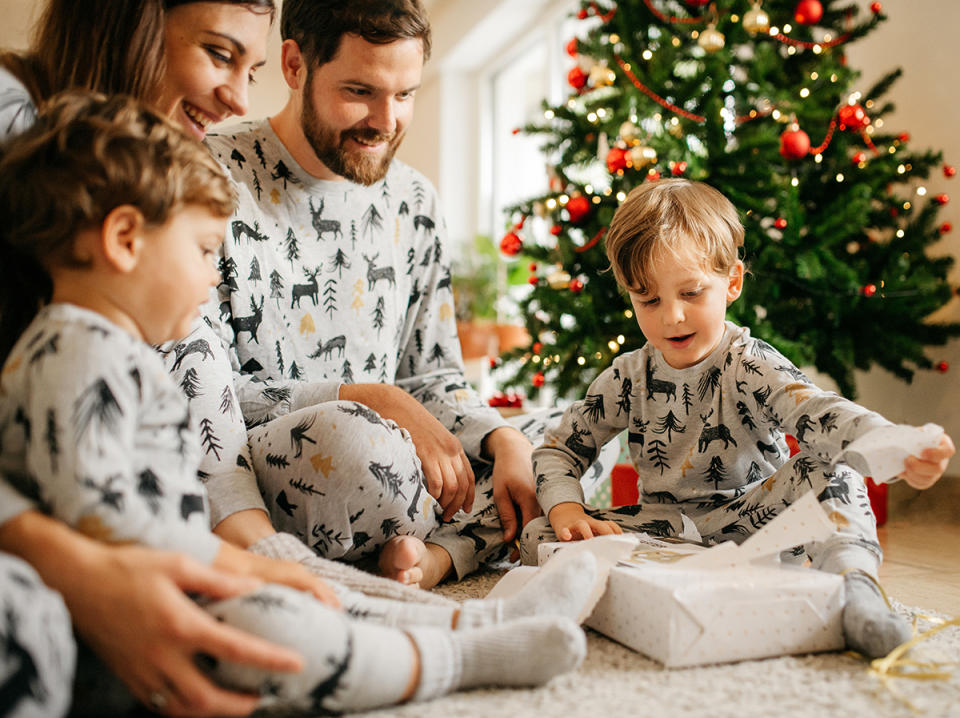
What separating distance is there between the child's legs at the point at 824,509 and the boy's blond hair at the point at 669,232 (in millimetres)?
335

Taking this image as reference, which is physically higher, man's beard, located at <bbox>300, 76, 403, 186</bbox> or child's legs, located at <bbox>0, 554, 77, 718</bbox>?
man's beard, located at <bbox>300, 76, 403, 186</bbox>

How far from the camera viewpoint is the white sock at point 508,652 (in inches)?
32.2

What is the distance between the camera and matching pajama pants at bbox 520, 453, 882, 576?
1.11 m

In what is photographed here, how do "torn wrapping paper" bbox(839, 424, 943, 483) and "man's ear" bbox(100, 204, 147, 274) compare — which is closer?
"man's ear" bbox(100, 204, 147, 274)

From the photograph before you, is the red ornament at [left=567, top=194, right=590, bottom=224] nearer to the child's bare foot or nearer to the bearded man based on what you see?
the bearded man

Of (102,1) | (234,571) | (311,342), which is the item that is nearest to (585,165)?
(311,342)

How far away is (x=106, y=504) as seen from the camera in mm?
720

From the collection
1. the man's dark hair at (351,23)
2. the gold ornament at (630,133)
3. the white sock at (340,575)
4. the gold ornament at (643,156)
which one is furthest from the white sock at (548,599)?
the gold ornament at (630,133)

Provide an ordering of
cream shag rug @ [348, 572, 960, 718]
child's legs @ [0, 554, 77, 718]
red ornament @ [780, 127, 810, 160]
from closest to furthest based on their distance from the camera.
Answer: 1. child's legs @ [0, 554, 77, 718]
2. cream shag rug @ [348, 572, 960, 718]
3. red ornament @ [780, 127, 810, 160]

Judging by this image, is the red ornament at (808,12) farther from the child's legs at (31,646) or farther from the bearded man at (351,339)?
the child's legs at (31,646)

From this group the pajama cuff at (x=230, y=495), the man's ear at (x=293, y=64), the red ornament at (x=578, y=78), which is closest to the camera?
the pajama cuff at (x=230, y=495)

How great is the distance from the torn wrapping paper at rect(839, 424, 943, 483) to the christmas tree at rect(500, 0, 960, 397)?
0.98 m

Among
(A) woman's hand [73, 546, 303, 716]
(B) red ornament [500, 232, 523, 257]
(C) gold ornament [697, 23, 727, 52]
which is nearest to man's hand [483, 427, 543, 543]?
(A) woman's hand [73, 546, 303, 716]

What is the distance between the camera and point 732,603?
3.06 feet
